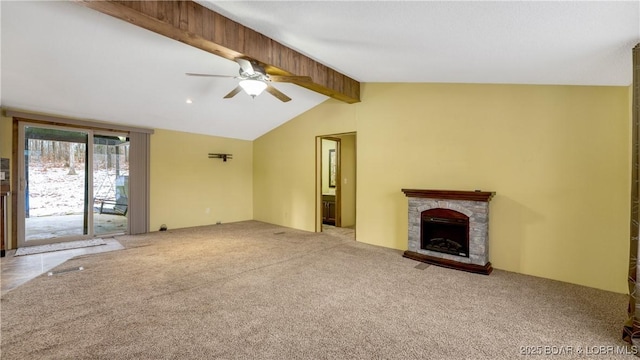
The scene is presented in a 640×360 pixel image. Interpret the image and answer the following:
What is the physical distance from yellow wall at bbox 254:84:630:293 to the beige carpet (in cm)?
43

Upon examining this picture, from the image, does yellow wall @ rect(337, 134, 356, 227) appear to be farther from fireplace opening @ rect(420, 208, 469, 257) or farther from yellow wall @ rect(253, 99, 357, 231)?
fireplace opening @ rect(420, 208, 469, 257)

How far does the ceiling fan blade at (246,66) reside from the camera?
10.4 feet

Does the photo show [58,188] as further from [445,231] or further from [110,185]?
[445,231]

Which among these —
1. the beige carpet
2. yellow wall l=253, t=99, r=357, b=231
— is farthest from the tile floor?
yellow wall l=253, t=99, r=357, b=231

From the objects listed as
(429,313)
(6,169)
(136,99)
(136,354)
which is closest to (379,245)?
(429,313)

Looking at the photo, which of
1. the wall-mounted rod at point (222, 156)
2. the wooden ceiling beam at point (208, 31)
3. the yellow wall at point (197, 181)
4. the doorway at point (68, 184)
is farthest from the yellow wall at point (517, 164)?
the doorway at point (68, 184)

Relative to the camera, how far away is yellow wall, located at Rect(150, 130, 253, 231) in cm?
621

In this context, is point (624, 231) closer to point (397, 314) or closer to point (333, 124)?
point (397, 314)

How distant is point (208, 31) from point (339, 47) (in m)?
1.38

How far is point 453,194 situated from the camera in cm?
390

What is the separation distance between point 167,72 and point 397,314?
4.16 meters

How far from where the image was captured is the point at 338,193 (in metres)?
6.95

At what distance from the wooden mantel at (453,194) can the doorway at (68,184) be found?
5581 millimetres

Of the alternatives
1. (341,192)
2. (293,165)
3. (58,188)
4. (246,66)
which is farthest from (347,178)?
(58,188)
